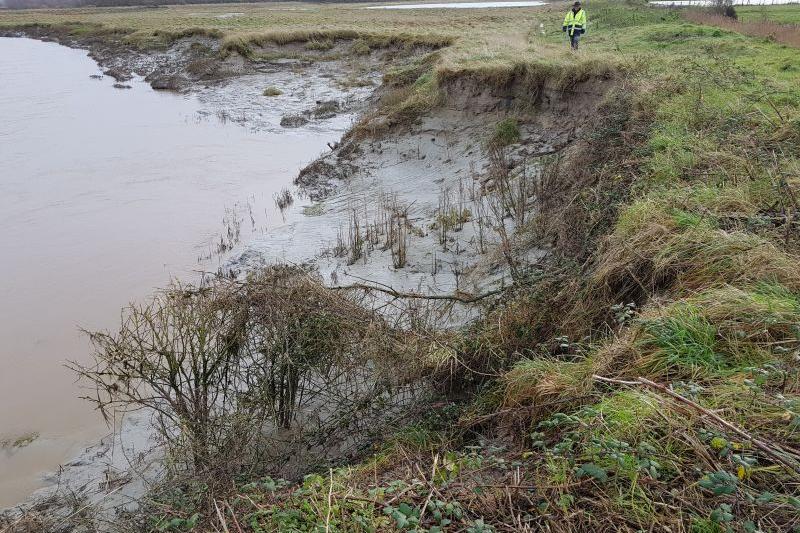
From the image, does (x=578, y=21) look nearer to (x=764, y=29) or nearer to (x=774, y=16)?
(x=764, y=29)

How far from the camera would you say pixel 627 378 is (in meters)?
3.89

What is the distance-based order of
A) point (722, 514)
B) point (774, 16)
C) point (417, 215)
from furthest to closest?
point (774, 16), point (417, 215), point (722, 514)

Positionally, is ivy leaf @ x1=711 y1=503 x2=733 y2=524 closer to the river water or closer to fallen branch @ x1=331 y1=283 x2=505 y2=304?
fallen branch @ x1=331 y1=283 x2=505 y2=304

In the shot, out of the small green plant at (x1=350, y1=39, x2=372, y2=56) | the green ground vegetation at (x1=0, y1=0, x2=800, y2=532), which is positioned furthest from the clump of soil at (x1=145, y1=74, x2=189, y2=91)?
the green ground vegetation at (x1=0, y1=0, x2=800, y2=532)

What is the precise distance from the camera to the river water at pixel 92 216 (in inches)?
281

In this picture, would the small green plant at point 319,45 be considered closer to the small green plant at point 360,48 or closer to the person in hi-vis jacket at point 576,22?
the small green plant at point 360,48

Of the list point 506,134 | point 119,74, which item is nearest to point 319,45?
point 119,74

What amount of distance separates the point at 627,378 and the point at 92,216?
12756 mm

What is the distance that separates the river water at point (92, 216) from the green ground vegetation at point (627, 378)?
3802 mm

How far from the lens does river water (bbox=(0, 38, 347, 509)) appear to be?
7145 millimetres

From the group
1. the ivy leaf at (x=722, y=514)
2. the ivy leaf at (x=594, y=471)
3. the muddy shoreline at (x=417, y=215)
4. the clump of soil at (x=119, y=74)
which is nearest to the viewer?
the ivy leaf at (x=722, y=514)

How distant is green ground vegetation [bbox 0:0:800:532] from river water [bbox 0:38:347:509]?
3.80 meters

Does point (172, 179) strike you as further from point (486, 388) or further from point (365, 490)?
point (365, 490)

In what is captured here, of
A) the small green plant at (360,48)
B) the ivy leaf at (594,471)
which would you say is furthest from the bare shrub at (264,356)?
the small green plant at (360,48)
